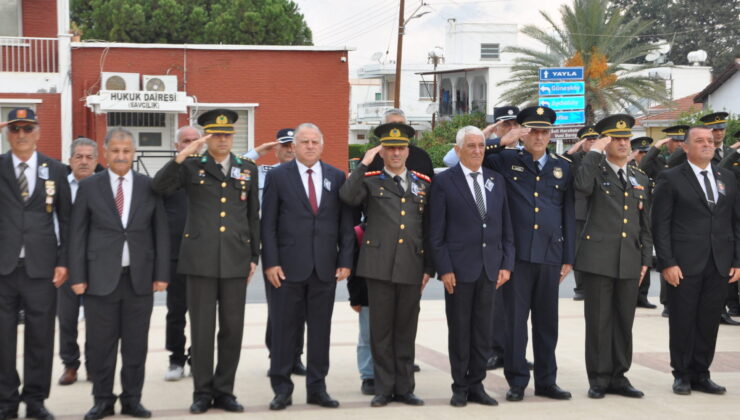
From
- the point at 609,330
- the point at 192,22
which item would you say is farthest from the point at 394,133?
the point at 192,22

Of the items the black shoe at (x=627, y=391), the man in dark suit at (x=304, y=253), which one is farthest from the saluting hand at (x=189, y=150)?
the black shoe at (x=627, y=391)

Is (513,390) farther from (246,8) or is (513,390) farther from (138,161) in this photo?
(246,8)

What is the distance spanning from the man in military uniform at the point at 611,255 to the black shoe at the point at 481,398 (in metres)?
0.86

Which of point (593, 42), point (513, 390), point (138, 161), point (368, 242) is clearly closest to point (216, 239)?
point (368, 242)

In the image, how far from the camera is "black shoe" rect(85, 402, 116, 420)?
706 centimetres

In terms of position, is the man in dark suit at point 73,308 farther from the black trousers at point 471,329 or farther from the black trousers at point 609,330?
the black trousers at point 609,330

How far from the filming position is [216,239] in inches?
293

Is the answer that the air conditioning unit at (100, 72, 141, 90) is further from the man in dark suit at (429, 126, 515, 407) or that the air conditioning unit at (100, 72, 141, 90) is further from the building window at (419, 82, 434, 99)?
the building window at (419, 82, 434, 99)

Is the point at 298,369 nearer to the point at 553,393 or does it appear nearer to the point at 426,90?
the point at 553,393

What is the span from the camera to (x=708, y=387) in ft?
27.1

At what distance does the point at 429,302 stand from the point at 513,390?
236 inches

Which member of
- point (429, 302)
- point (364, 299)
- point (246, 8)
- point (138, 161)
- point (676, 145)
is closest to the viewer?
point (364, 299)

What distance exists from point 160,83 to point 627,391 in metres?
19.5

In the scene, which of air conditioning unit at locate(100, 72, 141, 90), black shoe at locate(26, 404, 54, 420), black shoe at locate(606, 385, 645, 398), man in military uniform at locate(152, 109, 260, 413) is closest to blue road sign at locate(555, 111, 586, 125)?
black shoe at locate(606, 385, 645, 398)
